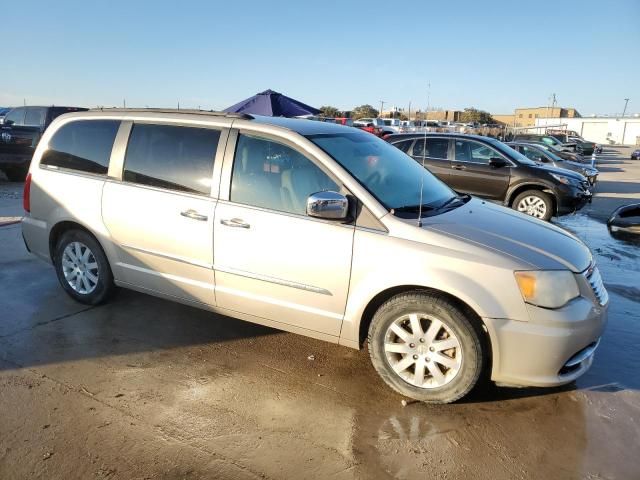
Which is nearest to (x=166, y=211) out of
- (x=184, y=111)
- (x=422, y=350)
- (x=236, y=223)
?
Answer: (x=236, y=223)

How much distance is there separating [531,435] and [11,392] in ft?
10.7

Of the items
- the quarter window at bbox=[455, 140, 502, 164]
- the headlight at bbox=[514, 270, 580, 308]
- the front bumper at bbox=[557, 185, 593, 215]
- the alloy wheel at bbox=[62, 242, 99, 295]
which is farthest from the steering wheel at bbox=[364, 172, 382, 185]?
the front bumper at bbox=[557, 185, 593, 215]

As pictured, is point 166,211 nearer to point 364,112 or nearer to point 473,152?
point 473,152

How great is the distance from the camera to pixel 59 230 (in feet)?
14.9

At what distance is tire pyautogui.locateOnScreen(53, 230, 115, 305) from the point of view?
4.34 metres

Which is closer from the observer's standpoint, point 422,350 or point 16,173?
point 422,350

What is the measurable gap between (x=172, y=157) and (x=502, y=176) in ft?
24.3

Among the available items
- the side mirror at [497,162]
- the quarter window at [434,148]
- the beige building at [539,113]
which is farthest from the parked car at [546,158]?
the beige building at [539,113]

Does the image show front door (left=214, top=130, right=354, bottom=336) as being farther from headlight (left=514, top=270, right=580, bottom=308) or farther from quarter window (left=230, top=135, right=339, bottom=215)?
headlight (left=514, top=270, right=580, bottom=308)

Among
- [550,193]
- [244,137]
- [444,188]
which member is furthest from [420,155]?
[244,137]

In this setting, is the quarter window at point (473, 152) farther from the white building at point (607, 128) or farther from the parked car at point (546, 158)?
the white building at point (607, 128)

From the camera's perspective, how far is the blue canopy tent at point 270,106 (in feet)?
42.0

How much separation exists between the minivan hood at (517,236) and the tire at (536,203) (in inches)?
246

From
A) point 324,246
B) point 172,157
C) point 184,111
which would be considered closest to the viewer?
point 324,246
